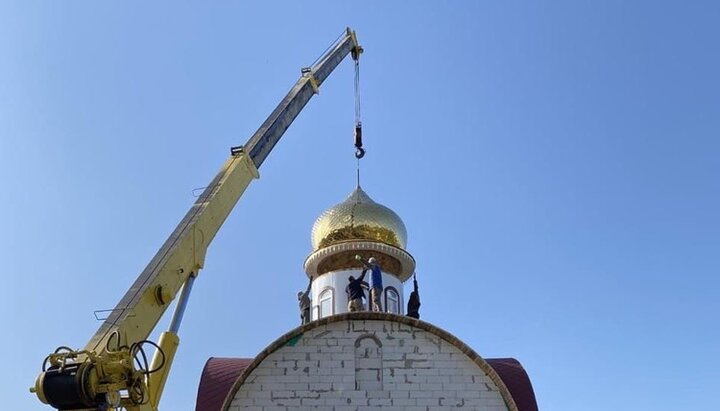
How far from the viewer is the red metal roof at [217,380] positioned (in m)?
12.3

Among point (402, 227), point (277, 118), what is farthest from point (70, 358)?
point (402, 227)

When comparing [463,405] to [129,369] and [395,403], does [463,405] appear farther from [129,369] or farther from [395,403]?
[129,369]

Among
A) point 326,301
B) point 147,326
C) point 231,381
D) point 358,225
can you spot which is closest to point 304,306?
point 326,301


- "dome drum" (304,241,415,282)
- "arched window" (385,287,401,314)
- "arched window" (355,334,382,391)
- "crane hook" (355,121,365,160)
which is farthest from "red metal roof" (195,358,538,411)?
"crane hook" (355,121,365,160)

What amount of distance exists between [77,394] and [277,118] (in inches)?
317

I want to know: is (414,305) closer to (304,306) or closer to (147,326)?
(304,306)

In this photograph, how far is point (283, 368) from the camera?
11.3 metres

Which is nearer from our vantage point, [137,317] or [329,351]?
[137,317]

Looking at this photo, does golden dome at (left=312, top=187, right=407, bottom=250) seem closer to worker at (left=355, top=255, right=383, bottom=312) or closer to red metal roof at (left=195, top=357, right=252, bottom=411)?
worker at (left=355, top=255, right=383, bottom=312)

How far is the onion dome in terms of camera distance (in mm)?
17172

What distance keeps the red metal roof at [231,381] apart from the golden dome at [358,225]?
4640 mm

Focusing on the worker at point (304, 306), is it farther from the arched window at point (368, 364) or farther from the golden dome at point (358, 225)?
the arched window at point (368, 364)

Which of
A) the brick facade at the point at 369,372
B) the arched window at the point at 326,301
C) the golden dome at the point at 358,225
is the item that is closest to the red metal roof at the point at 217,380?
the brick facade at the point at 369,372

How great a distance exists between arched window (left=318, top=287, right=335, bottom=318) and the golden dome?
3.57 ft
